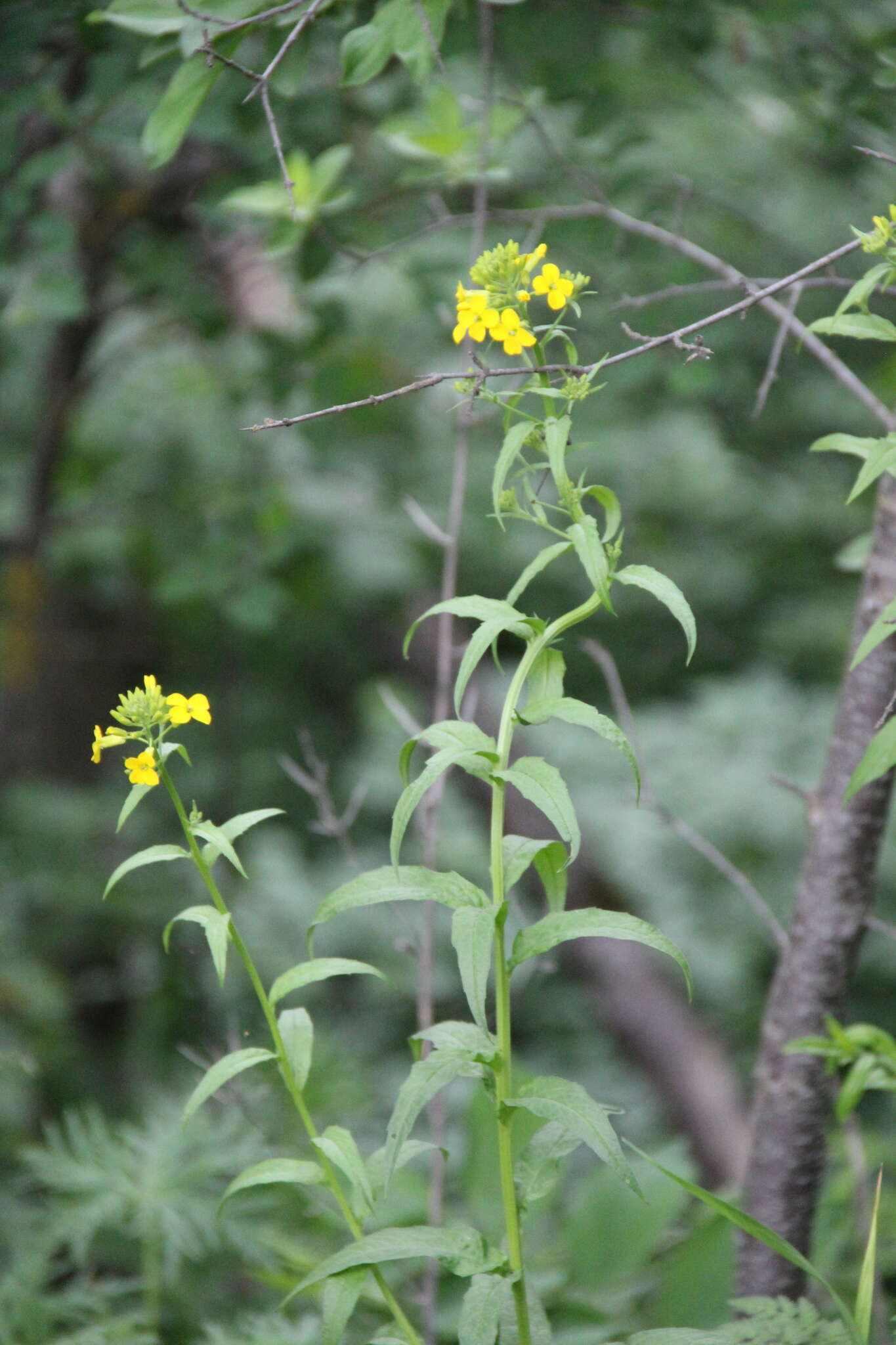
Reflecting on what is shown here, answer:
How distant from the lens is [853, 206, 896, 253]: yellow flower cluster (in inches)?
21.9

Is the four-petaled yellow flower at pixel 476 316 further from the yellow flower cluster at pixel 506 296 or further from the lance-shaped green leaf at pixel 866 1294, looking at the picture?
the lance-shaped green leaf at pixel 866 1294

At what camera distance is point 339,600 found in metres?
2.23

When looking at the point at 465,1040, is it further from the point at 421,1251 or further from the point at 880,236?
the point at 880,236

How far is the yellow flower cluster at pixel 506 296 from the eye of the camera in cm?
53

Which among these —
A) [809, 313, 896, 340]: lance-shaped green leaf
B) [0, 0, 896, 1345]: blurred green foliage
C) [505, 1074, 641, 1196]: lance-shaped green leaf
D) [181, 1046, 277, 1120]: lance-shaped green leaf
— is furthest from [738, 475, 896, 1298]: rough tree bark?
[181, 1046, 277, 1120]: lance-shaped green leaf

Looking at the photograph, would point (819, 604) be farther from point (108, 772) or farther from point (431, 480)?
point (108, 772)

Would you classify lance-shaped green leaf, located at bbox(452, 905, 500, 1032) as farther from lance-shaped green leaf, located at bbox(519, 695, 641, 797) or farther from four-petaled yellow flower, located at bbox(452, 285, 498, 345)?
four-petaled yellow flower, located at bbox(452, 285, 498, 345)

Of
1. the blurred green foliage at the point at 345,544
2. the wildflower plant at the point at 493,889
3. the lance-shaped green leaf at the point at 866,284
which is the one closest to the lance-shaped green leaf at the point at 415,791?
the wildflower plant at the point at 493,889

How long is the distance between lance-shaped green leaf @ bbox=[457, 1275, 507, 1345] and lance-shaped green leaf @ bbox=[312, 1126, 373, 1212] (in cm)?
7

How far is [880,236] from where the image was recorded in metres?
0.56

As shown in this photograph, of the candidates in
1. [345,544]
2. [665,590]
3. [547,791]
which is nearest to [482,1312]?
[547,791]

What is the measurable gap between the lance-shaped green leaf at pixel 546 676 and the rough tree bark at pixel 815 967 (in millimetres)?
344

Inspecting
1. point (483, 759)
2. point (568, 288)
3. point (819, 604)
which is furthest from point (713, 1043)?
point (568, 288)

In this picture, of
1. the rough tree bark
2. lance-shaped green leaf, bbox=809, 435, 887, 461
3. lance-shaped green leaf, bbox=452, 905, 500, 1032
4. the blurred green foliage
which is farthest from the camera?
the blurred green foliage
